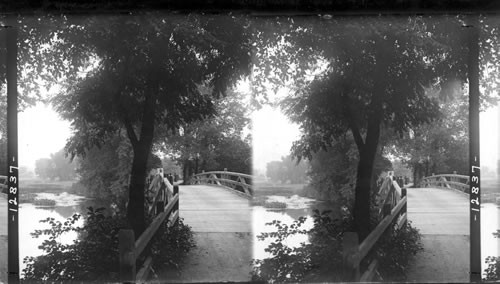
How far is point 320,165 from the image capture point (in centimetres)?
486

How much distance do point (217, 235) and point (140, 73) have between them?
5.41ft

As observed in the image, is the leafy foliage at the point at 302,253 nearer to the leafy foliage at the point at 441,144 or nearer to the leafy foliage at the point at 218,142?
the leafy foliage at the point at 218,142

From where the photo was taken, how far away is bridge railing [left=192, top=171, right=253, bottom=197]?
4.76 m

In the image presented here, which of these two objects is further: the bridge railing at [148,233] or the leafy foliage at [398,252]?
the leafy foliage at [398,252]

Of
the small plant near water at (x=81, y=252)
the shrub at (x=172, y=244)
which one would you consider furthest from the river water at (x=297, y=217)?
the small plant near water at (x=81, y=252)

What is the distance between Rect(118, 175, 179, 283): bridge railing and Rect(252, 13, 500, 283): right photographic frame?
0.78 m

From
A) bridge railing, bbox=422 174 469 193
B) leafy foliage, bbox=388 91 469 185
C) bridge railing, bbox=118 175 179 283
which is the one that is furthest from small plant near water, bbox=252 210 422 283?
bridge railing, bbox=118 175 179 283

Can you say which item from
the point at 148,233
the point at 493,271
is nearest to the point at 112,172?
the point at 148,233

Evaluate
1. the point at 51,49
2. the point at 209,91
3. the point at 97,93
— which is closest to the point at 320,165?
the point at 209,91

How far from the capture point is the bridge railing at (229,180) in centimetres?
476

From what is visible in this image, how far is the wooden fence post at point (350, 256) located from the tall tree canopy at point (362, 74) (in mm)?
116

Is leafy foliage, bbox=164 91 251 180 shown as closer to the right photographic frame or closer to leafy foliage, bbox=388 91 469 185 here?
the right photographic frame

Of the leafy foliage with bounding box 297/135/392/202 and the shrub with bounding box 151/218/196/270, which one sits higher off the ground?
the leafy foliage with bounding box 297/135/392/202

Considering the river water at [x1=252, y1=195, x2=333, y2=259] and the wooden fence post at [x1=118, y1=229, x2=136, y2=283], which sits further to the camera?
the river water at [x1=252, y1=195, x2=333, y2=259]
